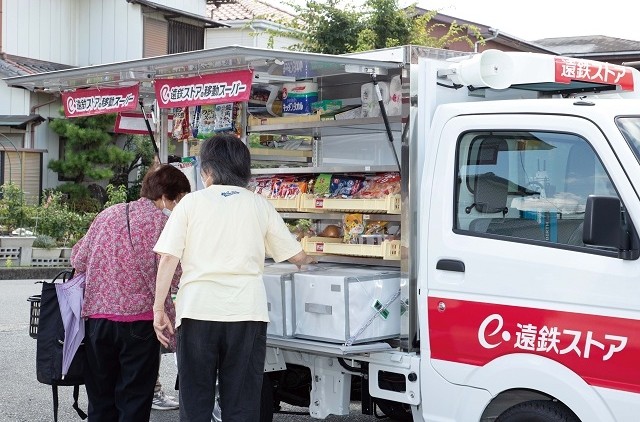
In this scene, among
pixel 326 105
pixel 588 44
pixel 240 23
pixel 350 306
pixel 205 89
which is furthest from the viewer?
pixel 240 23

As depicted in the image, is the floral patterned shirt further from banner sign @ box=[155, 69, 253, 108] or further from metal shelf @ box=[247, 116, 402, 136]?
metal shelf @ box=[247, 116, 402, 136]

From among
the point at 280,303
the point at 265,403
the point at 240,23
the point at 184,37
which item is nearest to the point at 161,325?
the point at 280,303

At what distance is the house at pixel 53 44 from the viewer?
81.5ft

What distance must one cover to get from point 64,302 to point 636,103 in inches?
135

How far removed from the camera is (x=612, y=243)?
407 centimetres

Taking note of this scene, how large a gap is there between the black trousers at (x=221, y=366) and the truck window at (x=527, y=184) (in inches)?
50.0

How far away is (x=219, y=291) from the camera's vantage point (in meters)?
4.84

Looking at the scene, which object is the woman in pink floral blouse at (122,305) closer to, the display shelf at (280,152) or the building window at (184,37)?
the display shelf at (280,152)

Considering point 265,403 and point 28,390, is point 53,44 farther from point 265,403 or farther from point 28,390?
point 265,403

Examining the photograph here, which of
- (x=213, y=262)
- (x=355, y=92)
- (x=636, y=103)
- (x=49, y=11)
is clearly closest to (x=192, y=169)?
(x=355, y=92)

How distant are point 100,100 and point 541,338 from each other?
3.96 m

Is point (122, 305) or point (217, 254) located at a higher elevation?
point (217, 254)

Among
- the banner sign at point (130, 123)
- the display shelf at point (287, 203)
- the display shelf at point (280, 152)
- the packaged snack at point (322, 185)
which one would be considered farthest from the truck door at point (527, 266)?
the banner sign at point (130, 123)

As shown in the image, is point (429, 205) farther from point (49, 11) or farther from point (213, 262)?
point (49, 11)
